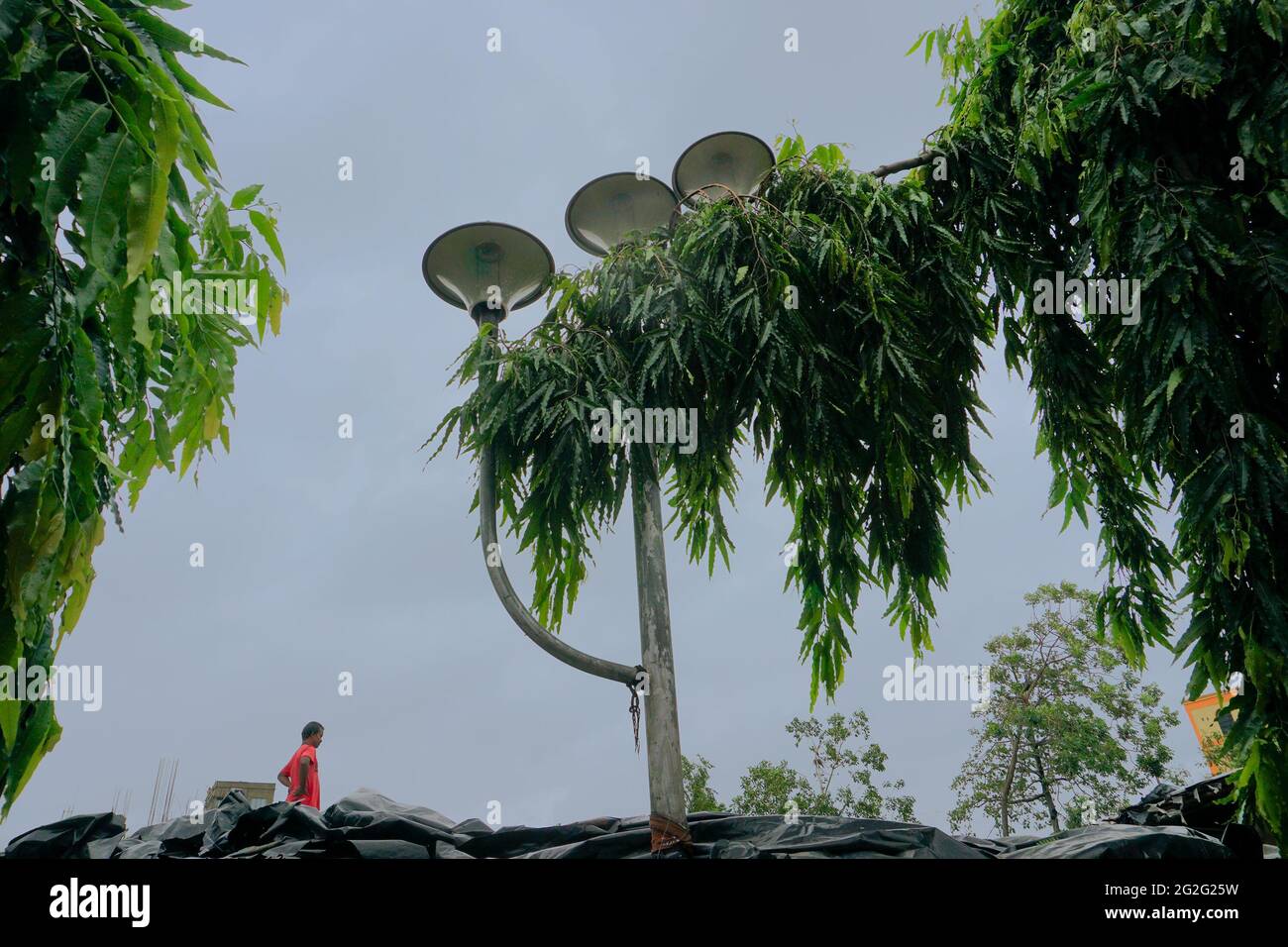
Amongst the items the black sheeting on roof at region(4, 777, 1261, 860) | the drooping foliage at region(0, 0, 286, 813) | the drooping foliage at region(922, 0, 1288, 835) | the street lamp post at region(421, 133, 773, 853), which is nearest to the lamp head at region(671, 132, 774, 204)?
the street lamp post at region(421, 133, 773, 853)

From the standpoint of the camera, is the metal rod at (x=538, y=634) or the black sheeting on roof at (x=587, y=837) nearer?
the black sheeting on roof at (x=587, y=837)

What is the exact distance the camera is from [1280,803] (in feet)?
15.7

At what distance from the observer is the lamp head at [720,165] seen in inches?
279

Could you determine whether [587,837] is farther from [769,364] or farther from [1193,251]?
[1193,251]

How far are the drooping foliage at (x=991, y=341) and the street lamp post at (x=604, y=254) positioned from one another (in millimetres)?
249

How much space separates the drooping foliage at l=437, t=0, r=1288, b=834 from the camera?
550 cm

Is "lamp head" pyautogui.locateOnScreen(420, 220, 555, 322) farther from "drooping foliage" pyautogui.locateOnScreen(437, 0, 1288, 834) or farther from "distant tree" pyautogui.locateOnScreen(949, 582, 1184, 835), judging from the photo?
"distant tree" pyautogui.locateOnScreen(949, 582, 1184, 835)

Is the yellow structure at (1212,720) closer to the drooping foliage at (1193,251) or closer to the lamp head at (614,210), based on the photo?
the drooping foliage at (1193,251)

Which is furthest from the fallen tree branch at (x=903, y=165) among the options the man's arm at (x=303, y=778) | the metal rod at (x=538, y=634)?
the man's arm at (x=303, y=778)

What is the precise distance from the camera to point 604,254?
7.07m

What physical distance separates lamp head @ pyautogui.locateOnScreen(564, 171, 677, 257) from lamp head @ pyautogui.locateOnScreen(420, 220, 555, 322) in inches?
18.6

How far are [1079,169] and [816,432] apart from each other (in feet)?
8.51

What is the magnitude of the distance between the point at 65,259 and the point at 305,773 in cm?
591

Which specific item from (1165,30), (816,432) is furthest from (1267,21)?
(816,432)
